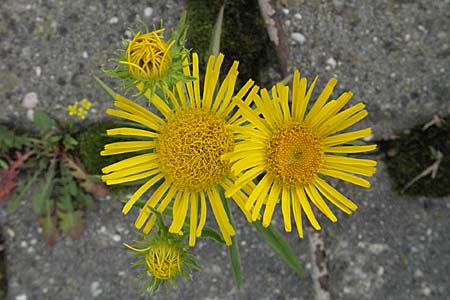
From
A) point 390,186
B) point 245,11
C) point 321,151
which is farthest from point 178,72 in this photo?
point 390,186

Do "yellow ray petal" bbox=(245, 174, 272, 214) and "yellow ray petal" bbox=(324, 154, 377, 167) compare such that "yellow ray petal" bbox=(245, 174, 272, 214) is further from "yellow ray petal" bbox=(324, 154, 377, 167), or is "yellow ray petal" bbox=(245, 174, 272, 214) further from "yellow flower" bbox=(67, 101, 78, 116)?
"yellow flower" bbox=(67, 101, 78, 116)

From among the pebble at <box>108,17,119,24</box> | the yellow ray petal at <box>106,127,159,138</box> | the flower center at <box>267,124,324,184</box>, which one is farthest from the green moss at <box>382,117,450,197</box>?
the pebble at <box>108,17,119,24</box>

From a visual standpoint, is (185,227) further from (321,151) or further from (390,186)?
(390,186)

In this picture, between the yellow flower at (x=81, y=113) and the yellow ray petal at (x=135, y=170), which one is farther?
the yellow flower at (x=81, y=113)

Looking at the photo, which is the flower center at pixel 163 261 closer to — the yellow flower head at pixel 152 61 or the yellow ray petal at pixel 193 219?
the yellow ray petal at pixel 193 219

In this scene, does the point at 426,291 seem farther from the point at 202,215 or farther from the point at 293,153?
the point at 202,215

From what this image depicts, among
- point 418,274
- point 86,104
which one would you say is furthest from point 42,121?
point 418,274

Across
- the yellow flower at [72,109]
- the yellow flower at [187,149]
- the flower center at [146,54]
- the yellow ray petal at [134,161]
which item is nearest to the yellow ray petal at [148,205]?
the yellow flower at [187,149]
